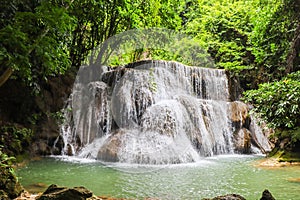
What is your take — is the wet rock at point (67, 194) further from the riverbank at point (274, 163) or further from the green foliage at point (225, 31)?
the green foliage at point (225, 31)

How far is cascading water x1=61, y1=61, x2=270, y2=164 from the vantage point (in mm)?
9242

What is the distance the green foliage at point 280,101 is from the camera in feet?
21.3

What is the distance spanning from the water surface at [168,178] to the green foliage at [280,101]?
1.19 m

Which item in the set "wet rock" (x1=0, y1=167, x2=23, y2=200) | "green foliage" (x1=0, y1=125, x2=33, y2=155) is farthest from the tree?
"green foliage" (x1=0, y1=125, x2=33, y2=155)

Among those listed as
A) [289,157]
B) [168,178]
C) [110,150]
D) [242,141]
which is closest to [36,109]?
[110,150]

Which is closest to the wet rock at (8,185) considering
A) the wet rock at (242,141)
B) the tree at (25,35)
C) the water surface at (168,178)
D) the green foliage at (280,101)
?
the water surface at (168,178)

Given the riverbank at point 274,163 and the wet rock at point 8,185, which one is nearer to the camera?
the wet rock at point 8,185

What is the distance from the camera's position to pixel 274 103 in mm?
6973

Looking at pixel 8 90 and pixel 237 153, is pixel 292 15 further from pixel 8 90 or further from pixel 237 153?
pixel 8 90

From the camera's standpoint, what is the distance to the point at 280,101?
6.72 metres

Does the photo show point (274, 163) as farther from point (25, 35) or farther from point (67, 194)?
point (25, 35)

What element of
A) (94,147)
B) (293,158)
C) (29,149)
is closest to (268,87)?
(293,158)

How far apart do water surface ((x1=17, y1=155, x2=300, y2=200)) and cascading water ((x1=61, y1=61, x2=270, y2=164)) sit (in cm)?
120

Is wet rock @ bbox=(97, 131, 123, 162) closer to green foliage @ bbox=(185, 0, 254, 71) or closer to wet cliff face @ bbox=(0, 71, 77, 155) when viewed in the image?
wet cliff face @ bbox=(0, 71, 77, 155)
